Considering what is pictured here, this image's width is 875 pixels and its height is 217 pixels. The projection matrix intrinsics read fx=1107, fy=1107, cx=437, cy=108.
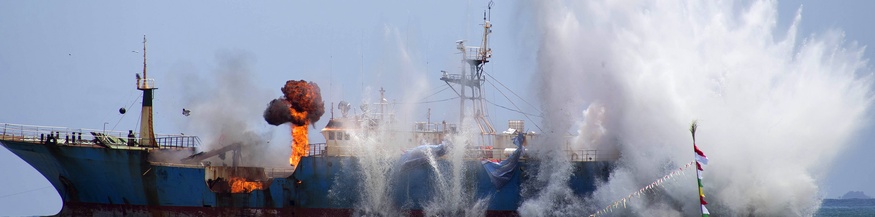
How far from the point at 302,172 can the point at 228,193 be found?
15.4 feet

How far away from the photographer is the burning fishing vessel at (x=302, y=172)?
61938mm

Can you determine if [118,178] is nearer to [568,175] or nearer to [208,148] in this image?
[208,148]

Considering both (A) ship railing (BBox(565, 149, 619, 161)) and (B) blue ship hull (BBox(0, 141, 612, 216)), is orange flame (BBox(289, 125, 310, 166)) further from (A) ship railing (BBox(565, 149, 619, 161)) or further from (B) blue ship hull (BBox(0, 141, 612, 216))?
(A) ship railing (BBox(565, 149, 619, 161))

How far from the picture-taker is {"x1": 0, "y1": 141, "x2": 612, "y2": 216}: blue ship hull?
6209cm

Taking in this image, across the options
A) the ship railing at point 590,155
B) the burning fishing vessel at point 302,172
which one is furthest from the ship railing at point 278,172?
the ship railing at point 590,155

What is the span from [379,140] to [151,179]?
13401 mm

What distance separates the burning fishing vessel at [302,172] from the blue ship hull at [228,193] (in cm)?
6

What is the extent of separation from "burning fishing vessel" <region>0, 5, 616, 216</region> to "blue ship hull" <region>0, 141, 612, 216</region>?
57 millimetres

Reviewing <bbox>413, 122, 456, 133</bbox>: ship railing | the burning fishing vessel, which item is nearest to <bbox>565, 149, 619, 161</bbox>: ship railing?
the burning fishing vessel

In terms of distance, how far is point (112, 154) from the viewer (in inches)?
2516

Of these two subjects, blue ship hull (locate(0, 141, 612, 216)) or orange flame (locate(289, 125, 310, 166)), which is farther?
orange flame (locate(289, 125, 310, 166))

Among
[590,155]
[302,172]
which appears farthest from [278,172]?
[590,155]

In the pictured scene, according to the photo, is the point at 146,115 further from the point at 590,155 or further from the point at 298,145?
the point at 590,155

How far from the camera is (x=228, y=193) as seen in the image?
6391 cm
